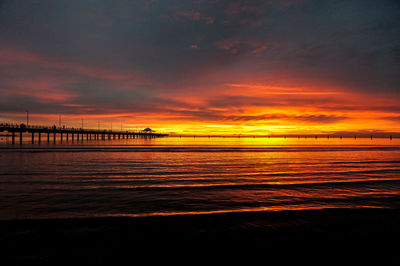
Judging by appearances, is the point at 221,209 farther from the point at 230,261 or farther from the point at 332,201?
the point at 332,201

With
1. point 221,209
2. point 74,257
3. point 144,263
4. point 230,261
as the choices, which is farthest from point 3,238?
point 221,209

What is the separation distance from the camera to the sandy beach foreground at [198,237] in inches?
184

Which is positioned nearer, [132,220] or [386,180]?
[132,220]

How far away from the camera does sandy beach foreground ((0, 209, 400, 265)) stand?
4.68 metres

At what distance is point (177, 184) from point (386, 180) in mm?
13062

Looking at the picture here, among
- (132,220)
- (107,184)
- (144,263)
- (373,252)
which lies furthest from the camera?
(107,184)

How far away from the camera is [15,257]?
14.6 ft

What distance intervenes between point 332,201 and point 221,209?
486cm

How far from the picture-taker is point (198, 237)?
5.45 m

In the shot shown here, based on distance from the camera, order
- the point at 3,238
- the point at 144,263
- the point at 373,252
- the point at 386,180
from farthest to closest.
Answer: the point at 386,180 < the point at 3,238 < the point at 373,252 < the point at 144,263

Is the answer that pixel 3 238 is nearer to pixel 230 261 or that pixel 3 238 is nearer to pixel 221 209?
pixel 230 261

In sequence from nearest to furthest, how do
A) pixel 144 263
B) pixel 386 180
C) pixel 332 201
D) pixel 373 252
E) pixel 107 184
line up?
pixel 144 263
pixel 373 252
pixel 332 201
pixel 107 184
pixel 386 180

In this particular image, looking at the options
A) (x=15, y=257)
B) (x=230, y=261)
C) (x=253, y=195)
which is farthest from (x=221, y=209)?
(x=15, y=257)

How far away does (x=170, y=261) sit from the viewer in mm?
4430
